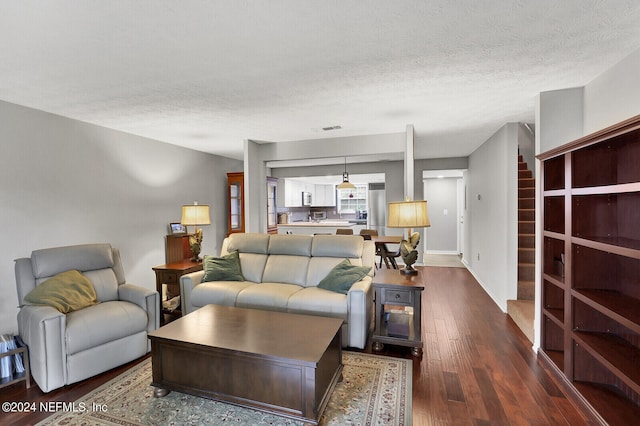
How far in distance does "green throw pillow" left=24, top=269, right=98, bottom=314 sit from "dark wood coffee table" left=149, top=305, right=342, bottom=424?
38.2 inches

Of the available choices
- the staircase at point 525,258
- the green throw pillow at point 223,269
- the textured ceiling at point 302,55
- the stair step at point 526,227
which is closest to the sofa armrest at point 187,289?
the green throw pillow at point 223,269

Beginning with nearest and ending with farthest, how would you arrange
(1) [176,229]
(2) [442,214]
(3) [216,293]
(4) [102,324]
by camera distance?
(4) [102,324], (3) [216,293], (1) [176,229], (2) [442,214]

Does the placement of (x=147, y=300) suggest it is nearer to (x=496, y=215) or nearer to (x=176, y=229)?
(x=176, y=229)

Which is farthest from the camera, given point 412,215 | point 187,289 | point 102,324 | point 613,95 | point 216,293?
point 187,289

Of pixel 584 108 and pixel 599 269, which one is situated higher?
pixel 584 108

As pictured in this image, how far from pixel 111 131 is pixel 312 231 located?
4.62 meters

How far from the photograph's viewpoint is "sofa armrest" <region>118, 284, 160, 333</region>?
9.28ft

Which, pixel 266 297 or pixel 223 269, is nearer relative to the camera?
pixel 266 297

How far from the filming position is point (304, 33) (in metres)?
1.79

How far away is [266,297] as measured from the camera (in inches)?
121

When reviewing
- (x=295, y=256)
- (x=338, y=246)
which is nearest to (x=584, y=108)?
(x=338, y=246)

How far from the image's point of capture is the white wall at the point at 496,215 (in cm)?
374

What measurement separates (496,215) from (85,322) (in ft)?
15.7

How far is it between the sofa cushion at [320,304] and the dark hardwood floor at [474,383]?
1.89ft
